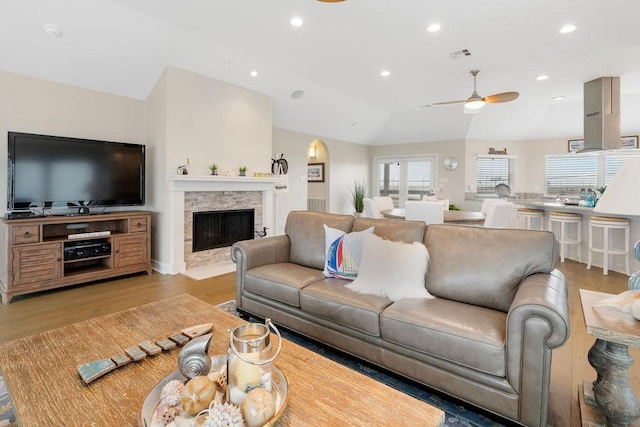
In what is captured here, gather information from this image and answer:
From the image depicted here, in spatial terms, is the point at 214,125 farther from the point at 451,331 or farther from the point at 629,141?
the point at 629,141

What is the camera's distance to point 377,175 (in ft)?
30.2

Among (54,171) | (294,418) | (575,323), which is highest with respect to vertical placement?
(54,171)

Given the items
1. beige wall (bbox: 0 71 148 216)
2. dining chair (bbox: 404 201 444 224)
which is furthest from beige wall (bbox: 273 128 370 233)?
dining chair (bbox: 404 201 444 224)

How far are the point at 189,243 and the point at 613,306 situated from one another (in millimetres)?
4379

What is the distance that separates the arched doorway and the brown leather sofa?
5.23 metres

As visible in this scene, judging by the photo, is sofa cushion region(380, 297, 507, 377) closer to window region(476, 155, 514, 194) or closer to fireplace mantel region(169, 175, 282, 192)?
fireplace mantel region(169, 175, 282, 192)

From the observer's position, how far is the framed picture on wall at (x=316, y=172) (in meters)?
8.06

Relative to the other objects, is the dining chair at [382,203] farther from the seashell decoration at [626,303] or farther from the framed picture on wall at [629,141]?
the framed picture on wall at [629,141]

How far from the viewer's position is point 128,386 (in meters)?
1.18

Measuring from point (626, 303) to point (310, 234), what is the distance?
2102 millimetres

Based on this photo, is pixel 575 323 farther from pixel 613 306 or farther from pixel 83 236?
pixel 83 236

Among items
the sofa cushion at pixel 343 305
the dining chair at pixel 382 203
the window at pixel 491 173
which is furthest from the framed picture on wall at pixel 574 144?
the sofa cushion at pixel 343 305

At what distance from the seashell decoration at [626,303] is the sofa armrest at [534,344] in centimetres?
17

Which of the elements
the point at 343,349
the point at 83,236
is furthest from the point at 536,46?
the point at 83,236
